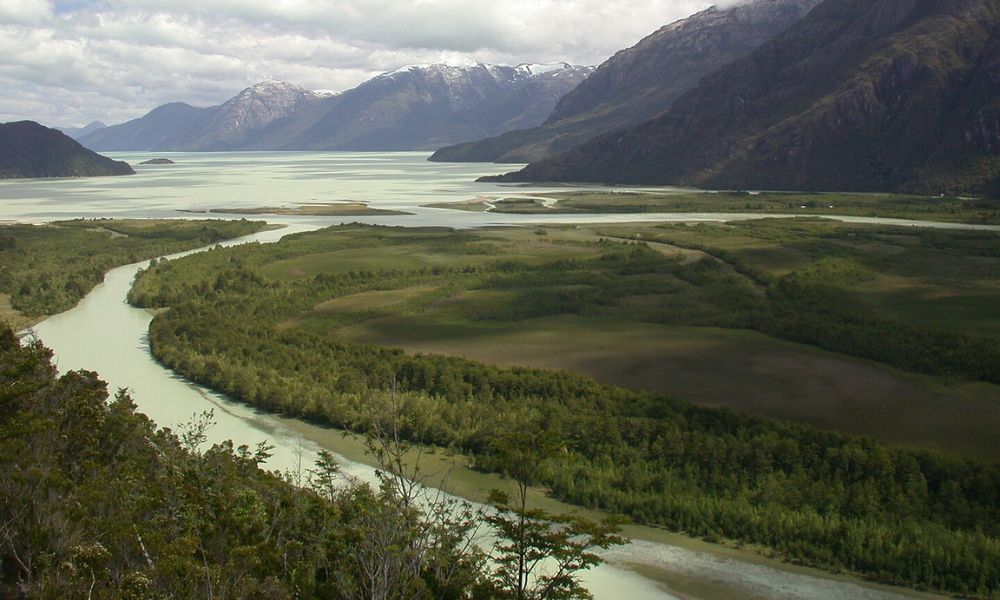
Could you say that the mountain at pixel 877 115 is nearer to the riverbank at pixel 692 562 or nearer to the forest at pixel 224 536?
the riverbank at pixel 692 562

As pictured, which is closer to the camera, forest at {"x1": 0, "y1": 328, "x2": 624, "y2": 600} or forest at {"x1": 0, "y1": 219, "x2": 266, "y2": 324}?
forest at {"x1": 0, "y1": 328, "x2": 624, "y2": 600}

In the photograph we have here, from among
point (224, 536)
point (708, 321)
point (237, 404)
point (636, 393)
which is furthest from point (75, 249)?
point (224, 536)

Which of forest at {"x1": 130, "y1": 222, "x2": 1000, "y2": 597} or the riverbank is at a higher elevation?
forest at {"x1": 130, "y1": 222, "x2": 1000, "y2": 597}

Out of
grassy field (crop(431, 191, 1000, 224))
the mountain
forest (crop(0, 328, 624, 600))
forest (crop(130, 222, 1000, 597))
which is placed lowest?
forest (crop(130, 222, 1000, 597))


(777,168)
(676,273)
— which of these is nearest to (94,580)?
(676,273)

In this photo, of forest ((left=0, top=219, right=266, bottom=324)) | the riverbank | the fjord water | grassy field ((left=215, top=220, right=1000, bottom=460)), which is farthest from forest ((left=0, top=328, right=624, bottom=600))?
forest ((left=0, top=219, right=266, bottom=324))

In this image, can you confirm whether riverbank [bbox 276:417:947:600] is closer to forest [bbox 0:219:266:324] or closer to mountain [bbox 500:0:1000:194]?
forest [bbox 0:219:266:324]

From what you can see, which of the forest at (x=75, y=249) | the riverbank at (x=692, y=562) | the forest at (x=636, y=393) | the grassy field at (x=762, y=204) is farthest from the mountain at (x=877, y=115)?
the riverbank at (x=692, y=562)

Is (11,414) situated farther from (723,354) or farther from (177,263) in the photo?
(177,263)
